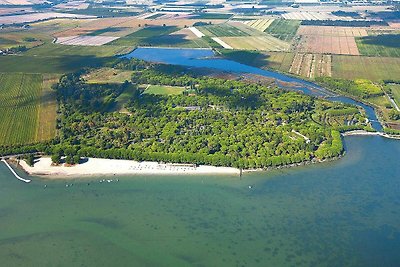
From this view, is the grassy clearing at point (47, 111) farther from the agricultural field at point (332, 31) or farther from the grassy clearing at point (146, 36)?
the agricultural field at point (332, 31)

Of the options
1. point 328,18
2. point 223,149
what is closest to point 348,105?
point 223,149

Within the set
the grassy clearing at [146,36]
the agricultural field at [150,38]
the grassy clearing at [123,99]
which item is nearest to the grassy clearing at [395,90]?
the grassy clearing at [123,99]

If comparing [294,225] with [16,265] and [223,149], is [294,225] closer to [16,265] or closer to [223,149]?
[223,149]

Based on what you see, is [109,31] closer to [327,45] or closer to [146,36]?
[146,36]

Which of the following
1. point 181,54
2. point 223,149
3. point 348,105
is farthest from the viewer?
point 181,54

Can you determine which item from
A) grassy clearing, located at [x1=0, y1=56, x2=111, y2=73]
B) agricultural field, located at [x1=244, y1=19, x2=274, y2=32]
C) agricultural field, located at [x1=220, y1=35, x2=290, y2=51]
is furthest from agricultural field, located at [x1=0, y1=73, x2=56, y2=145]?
agricultural field, located at [x1=244, y1=19, x2=274, y2=32]

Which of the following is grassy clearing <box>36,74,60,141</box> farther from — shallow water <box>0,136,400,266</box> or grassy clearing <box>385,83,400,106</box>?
grassy clearing <box>385,83,400,106</box>
